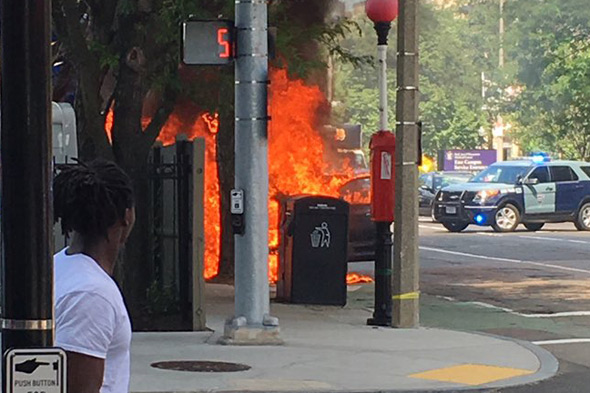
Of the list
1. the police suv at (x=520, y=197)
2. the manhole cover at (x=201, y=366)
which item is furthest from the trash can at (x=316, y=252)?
the police suv at (x=520, y=197)

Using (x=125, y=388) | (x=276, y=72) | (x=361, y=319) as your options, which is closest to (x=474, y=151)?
(x=276, y=72)

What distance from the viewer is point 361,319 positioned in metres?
14.9

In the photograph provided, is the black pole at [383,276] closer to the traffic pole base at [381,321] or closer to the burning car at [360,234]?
the traffic pole base at [381,321]

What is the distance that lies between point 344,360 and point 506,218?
2170 centimetres

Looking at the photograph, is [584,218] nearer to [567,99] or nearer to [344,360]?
[567,99]

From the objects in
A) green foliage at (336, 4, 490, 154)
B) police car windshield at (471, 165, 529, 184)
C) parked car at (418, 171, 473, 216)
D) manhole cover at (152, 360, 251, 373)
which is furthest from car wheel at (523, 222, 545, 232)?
green foliage at (336, 4, 490, 154)

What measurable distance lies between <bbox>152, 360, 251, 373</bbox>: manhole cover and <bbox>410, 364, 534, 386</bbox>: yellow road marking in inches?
62.2

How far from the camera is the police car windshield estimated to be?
108ft

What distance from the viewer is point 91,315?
366cm

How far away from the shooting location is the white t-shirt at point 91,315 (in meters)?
3.65

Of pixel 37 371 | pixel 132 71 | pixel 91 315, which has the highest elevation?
pixel 132 71

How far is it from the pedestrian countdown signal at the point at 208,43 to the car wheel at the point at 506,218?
2099 centimetres

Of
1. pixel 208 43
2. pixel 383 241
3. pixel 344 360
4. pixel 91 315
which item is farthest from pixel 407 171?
pixel 91 315

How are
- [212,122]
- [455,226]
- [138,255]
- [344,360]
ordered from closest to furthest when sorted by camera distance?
[344,360] < [138,255] < [212,122] < [455,226]
